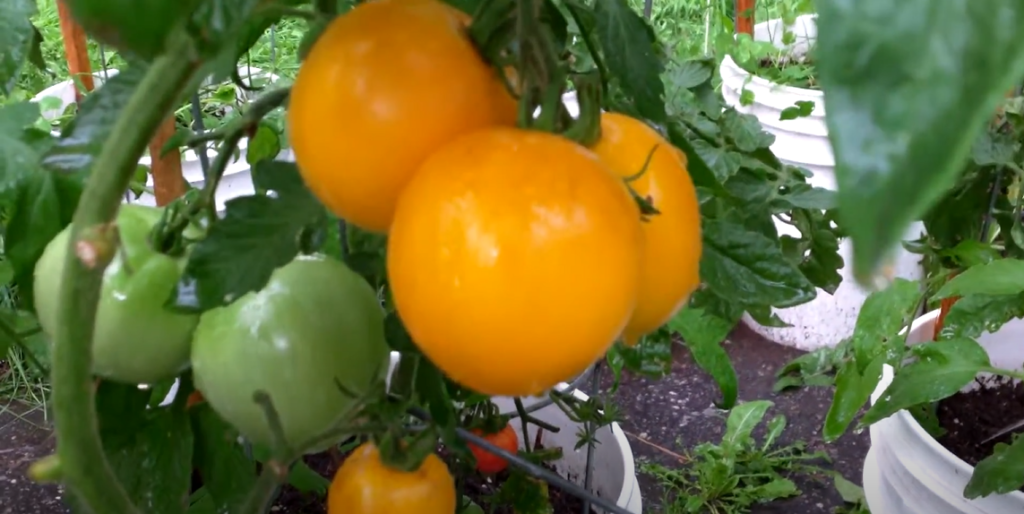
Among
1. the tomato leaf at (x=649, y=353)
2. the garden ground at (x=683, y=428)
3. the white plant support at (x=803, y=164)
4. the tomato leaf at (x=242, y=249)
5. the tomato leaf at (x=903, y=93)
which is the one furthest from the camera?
the white plant support at (x=803, y=164)

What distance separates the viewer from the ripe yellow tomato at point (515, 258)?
0.22 metres

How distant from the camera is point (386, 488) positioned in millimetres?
486

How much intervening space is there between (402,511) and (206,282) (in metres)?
0.21

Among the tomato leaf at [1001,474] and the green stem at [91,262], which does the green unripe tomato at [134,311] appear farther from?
the tomato leaf at [1001,474]

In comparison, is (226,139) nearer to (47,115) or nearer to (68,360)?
(68,360)

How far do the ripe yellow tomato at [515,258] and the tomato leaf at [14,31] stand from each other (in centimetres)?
34

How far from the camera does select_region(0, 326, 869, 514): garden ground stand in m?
1.22

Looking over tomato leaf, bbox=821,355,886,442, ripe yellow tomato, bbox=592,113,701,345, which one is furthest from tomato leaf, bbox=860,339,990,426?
ripe yellow tomato, bbox=592,113,701,345

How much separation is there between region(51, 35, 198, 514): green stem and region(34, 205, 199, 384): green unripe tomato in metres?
0.13

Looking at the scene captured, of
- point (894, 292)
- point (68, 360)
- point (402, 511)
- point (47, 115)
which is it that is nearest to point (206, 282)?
point (68, 360)

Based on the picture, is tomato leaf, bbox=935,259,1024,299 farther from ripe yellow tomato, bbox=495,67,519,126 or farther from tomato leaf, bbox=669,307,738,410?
ripe yellow tomato, bbox=495,67,519,126

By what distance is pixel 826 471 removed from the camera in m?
1.30

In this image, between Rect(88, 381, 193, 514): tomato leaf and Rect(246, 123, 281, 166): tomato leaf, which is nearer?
Rect(88, 381, 193, 514): tomato leaf

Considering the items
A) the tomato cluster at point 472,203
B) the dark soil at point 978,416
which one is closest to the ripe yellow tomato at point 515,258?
the tomato cluster at point 472,203
